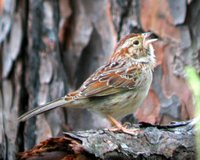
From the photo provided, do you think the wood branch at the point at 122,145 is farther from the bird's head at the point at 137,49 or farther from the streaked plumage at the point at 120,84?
the bird's head at the point at 137,49

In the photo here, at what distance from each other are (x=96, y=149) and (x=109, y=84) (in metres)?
1.65

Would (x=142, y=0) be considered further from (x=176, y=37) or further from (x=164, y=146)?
(x=164, y=146)

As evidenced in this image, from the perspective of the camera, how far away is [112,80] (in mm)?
5516

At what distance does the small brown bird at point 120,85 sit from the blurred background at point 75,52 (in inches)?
20.3

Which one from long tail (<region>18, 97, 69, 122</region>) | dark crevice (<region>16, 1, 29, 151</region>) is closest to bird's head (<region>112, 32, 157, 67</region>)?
long tail (<region>18, 97, 69, 122</region>)

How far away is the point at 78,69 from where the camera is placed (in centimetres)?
677

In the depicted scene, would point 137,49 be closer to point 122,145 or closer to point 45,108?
point 45,108

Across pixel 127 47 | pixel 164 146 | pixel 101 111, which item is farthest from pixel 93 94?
pixel 164 146

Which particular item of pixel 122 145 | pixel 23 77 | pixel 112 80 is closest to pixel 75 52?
pixel 23 77

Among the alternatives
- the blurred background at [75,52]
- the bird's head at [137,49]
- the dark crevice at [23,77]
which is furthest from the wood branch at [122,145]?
the dark crevice at [23,77]

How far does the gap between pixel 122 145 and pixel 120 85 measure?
4.88 feet

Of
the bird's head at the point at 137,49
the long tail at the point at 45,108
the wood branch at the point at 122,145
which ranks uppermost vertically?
the bird's head at the point at 137,49

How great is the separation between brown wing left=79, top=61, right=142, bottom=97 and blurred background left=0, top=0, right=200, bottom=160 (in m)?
0.71

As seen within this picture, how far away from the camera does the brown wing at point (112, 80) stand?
17.5ft
